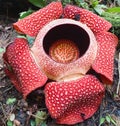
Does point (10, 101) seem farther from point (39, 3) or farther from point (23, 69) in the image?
point (39, 3)

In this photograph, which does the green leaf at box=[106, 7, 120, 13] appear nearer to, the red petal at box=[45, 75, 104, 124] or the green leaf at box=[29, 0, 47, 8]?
the green leaf at box=[29, 0, 47, 8]

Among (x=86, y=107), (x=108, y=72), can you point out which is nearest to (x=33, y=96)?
(x=86, y=107)

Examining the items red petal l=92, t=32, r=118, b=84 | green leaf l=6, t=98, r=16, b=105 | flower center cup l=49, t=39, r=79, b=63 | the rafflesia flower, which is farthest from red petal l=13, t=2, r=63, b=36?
green leaf l=6, t=98, r=16, b=105

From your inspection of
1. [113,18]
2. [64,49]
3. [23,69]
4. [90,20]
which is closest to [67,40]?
[64,49]

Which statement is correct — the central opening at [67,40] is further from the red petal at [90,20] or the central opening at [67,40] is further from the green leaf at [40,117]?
the green leaf at [40,117]

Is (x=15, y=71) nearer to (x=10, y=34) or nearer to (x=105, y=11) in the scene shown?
(x=10, y=34)

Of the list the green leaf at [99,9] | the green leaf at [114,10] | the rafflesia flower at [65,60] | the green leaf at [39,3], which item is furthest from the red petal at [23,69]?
the green leaf at [114,10]
